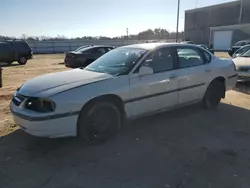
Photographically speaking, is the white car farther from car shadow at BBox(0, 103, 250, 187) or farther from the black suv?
the black suv

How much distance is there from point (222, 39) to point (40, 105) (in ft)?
152

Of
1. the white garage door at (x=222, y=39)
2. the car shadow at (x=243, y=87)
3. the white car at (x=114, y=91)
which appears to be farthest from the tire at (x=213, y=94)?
the white garage door at (x=222, y=39)

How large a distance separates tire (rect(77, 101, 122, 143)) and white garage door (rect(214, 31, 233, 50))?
43.7 m

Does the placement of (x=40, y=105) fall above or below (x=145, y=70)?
below

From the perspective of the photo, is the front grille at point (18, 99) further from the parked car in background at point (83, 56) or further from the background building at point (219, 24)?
the background building at point (219, 24)

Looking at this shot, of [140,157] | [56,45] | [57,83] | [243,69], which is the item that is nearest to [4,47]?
[243,69]

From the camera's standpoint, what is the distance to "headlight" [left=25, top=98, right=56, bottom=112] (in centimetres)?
386

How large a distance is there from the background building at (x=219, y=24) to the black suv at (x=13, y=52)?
1340 inches

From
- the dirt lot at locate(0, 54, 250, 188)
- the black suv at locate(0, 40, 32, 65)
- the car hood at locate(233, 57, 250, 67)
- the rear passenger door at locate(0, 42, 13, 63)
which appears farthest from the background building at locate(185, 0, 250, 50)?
the dirt lot at locate(0, 54, 250, 188)

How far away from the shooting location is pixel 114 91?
4344 millimetres

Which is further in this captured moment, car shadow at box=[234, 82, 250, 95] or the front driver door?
car shadow at box=[234, 82, 250, 95]

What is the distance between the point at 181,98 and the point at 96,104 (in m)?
2.00

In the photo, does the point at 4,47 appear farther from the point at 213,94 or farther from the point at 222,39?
the point at 222,39

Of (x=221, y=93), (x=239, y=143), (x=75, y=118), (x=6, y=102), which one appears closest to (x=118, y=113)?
(x=75, y=118)
